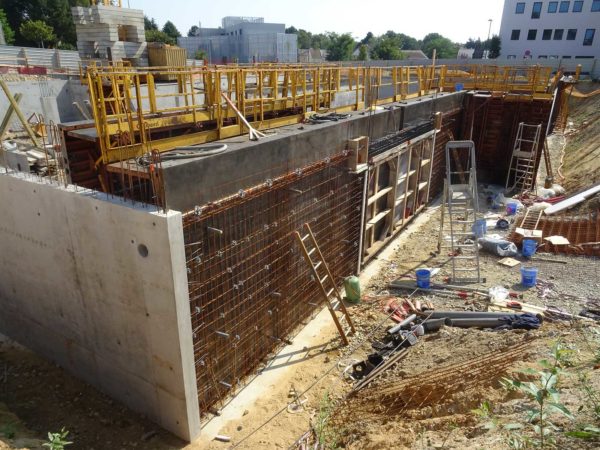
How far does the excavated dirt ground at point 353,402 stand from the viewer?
514cm

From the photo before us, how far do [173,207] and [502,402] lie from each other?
4.90 m

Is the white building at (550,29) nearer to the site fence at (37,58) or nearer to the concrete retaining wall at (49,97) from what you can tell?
the site fence at (37,58)

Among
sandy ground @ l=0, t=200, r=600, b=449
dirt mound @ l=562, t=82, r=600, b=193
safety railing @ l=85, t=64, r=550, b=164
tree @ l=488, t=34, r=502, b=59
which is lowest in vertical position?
sandy ground @ l=0, t=200, r=600, b=449

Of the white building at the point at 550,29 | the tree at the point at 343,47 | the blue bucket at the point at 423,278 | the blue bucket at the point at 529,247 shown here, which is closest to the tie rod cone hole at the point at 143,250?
the blue bucket at the point at 423,278

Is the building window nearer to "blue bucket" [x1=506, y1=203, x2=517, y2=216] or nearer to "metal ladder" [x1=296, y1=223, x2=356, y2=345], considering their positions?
"blue bucket" [x1=506, y1=203, x2=517, y2=216]

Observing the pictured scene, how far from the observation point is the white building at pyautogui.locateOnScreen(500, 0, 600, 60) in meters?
47.1

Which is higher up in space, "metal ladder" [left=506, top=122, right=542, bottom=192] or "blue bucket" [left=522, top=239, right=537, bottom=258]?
"metal ladder" [left=506, top=122, right=542, bottom=192]

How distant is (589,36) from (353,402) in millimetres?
55844

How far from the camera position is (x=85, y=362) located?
7.27 m

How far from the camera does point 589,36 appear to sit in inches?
1864

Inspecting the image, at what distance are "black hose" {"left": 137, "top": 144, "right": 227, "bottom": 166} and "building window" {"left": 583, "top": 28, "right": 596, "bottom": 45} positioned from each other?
182 ft

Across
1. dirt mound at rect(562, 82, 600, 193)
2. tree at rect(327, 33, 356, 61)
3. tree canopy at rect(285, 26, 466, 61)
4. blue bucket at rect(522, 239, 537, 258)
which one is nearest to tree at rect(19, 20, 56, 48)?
tree canopy at rect(285, 26, 466, 61)

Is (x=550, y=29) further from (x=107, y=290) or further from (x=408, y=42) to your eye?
(x=408, y=42)

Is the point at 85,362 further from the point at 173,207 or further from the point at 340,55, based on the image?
the point at 340,55
